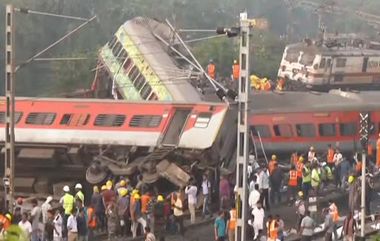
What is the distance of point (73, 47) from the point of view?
75.7 meters

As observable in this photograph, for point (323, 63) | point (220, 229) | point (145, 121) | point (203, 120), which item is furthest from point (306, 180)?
point (323, 63)

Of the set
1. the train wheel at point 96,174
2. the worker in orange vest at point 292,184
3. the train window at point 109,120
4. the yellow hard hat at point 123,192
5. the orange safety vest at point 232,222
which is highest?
the orange safety vest at point 232,222

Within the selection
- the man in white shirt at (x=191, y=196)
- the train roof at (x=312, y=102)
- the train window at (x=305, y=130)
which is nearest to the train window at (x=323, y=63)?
the train roof at (x=312, y=102)

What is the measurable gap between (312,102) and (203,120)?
8.61 metres

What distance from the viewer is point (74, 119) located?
93.5 feet

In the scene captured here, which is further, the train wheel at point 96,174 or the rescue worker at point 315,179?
the train wheel at point 96,174

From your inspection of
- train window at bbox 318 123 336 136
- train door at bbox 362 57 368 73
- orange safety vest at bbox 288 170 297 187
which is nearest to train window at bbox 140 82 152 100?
train window at bbox 318 123 336 136

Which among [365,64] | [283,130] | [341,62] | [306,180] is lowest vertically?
[365,64]

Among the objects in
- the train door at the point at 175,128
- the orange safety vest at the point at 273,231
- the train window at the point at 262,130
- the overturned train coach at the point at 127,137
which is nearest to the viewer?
the orange safety vest at the point at 273,231

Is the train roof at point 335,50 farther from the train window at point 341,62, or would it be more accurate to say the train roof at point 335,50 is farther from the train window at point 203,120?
Answer: the train window at point 203,120

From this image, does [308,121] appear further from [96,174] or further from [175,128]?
[96,174]

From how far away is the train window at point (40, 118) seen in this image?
94.0 ft

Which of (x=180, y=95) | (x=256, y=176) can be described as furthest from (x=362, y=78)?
(x=256, y=176)

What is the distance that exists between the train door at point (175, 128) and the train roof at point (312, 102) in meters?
5.41
